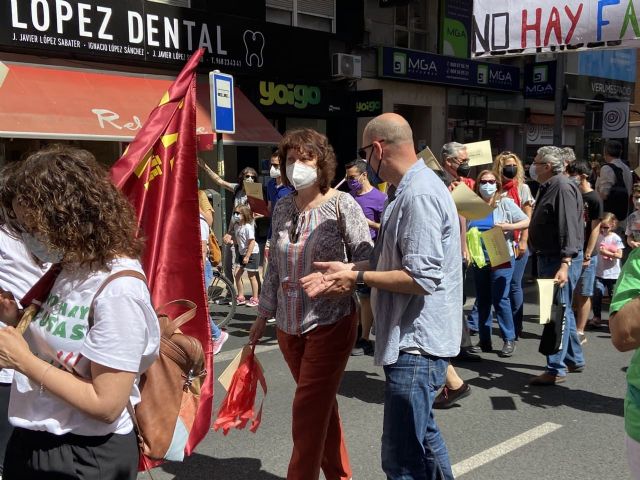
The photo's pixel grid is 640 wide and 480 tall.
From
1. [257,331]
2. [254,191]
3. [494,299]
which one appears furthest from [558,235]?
[254,191]

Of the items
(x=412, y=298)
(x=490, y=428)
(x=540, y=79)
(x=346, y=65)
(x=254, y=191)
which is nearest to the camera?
(x=412, y=298)

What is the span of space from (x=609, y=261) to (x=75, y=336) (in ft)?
22.8

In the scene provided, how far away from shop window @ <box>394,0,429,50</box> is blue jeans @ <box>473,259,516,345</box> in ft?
41.5

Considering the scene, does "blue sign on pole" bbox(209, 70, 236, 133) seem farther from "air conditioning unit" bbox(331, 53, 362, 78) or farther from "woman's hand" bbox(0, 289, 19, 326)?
"air conditioning unit" bbox(331, 53, 362, 78)

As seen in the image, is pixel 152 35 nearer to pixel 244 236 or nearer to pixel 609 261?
pixel 244 236

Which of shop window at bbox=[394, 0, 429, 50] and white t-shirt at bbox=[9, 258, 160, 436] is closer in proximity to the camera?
white t-shirt at bbox=[9, 258, 160, 436]

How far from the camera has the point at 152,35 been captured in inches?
483

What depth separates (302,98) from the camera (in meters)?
15.0

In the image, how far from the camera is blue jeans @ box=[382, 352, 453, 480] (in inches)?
101

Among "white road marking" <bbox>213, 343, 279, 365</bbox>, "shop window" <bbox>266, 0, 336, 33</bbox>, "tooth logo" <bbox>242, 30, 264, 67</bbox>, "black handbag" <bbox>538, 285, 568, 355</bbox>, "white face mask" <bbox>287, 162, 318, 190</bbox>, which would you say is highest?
"shop window" <bbox>266, 0, 336, 33</bbox>

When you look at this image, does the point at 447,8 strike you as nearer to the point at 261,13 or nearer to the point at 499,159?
the point at 261,13

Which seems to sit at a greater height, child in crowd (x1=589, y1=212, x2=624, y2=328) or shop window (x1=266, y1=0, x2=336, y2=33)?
shop window (x1=266, y1=0, x2=336, y2=33)

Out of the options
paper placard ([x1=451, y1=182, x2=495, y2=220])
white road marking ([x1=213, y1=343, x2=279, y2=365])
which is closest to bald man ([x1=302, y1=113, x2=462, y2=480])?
paper placard ([x1=451, y1=182, x2=495, y2=220])

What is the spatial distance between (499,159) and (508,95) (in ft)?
50.6
